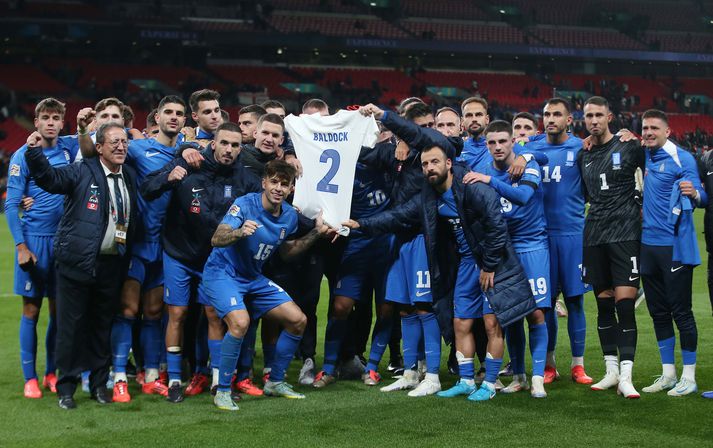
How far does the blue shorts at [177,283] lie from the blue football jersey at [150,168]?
0.86 ft

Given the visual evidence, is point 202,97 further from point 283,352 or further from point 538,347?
point 538,347

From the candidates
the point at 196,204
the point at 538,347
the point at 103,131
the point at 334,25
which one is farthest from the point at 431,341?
the point at 334,25

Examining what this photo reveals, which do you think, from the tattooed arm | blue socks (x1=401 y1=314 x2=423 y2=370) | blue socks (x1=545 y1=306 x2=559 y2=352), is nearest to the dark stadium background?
blue socks (x1=401 y1=314 x2=423 y2=370)

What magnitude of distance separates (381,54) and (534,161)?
4319 cm

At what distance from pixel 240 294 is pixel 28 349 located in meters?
1.88

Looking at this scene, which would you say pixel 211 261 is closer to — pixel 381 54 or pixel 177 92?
pixel 177 92

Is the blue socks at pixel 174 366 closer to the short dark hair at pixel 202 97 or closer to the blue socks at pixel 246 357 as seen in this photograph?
the blue socks at pixel 246 357

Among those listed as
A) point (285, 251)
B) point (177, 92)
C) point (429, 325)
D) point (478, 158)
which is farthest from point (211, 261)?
point (177, 92)

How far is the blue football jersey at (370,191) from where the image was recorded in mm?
7852

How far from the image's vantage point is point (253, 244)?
694 cm

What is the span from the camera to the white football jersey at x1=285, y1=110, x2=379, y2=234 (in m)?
7.40

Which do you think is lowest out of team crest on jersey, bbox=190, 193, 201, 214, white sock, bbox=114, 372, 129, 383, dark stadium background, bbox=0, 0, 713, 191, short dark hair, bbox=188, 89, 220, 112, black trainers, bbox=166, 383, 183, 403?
black trainers, bbox=166, 383, 183, 403

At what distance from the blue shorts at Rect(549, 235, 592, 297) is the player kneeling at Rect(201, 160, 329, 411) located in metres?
2.19

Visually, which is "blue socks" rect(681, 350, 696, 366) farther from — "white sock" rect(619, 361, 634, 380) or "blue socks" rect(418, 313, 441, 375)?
"blue socks" rect(418, 313, 441, 375)
